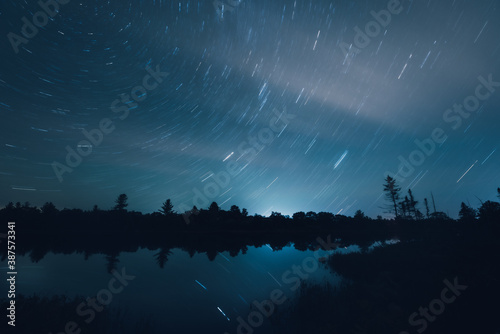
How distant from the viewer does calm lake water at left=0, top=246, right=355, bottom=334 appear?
410 inches

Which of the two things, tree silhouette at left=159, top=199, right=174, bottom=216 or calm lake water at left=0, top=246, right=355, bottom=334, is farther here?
tree silhouette at left=159, top=199, right=174, bottom=216

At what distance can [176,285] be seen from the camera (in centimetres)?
1622

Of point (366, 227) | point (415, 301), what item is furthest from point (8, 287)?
point (366, 227)

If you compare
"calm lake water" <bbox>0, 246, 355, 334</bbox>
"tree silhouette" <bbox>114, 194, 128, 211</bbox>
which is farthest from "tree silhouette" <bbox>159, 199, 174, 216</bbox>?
"calm lake water" <bbox>0, 246, 355, 334</bbox>

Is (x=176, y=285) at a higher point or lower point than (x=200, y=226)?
lower

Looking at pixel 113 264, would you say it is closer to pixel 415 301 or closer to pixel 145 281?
pixel 145 281

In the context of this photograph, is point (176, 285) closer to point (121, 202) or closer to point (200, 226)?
point (200, 226)

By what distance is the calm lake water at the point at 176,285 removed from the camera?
1042 cm

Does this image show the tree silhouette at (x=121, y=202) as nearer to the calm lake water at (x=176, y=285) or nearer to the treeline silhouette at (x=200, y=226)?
the treeline silhouette at (x=200, y=226)

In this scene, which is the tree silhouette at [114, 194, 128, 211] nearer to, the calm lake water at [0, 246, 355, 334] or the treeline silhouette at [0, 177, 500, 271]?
the treeline silhouette at [0, 177, 500, 271]

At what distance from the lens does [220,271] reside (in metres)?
21.3

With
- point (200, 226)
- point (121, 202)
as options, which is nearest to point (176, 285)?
point (200, 226)

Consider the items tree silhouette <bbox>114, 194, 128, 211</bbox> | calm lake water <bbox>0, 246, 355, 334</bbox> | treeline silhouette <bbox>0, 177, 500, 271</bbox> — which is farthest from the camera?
tree silhouette <bbox>114, 194, 128, 211</bbox>

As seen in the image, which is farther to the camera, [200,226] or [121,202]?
[121,202]
